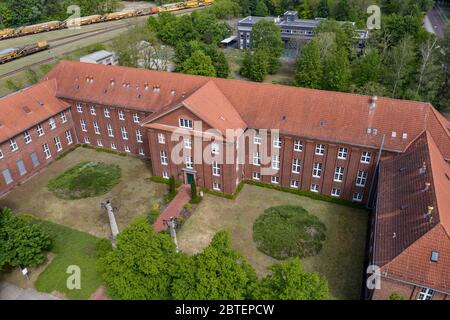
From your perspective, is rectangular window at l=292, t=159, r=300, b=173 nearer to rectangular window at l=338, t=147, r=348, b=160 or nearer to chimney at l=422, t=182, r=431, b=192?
rectangular window at l=338, t=147, r=348, b=160

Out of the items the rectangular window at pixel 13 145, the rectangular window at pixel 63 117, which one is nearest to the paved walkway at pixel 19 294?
the rectangular window at pixel 13 145

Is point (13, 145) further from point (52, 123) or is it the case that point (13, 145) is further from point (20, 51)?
point (20, 51)

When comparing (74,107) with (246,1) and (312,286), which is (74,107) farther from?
(246,1)

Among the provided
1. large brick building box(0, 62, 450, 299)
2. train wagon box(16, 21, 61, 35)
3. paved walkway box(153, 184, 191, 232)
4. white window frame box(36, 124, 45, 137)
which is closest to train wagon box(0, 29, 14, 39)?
train wagon box(16, 21, 61, 35)

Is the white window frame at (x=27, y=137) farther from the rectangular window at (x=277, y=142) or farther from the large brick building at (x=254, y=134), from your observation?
the rectangular window at (x=277, y=142)

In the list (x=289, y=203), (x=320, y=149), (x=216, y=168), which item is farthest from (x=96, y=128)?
(x=320, y=149)
